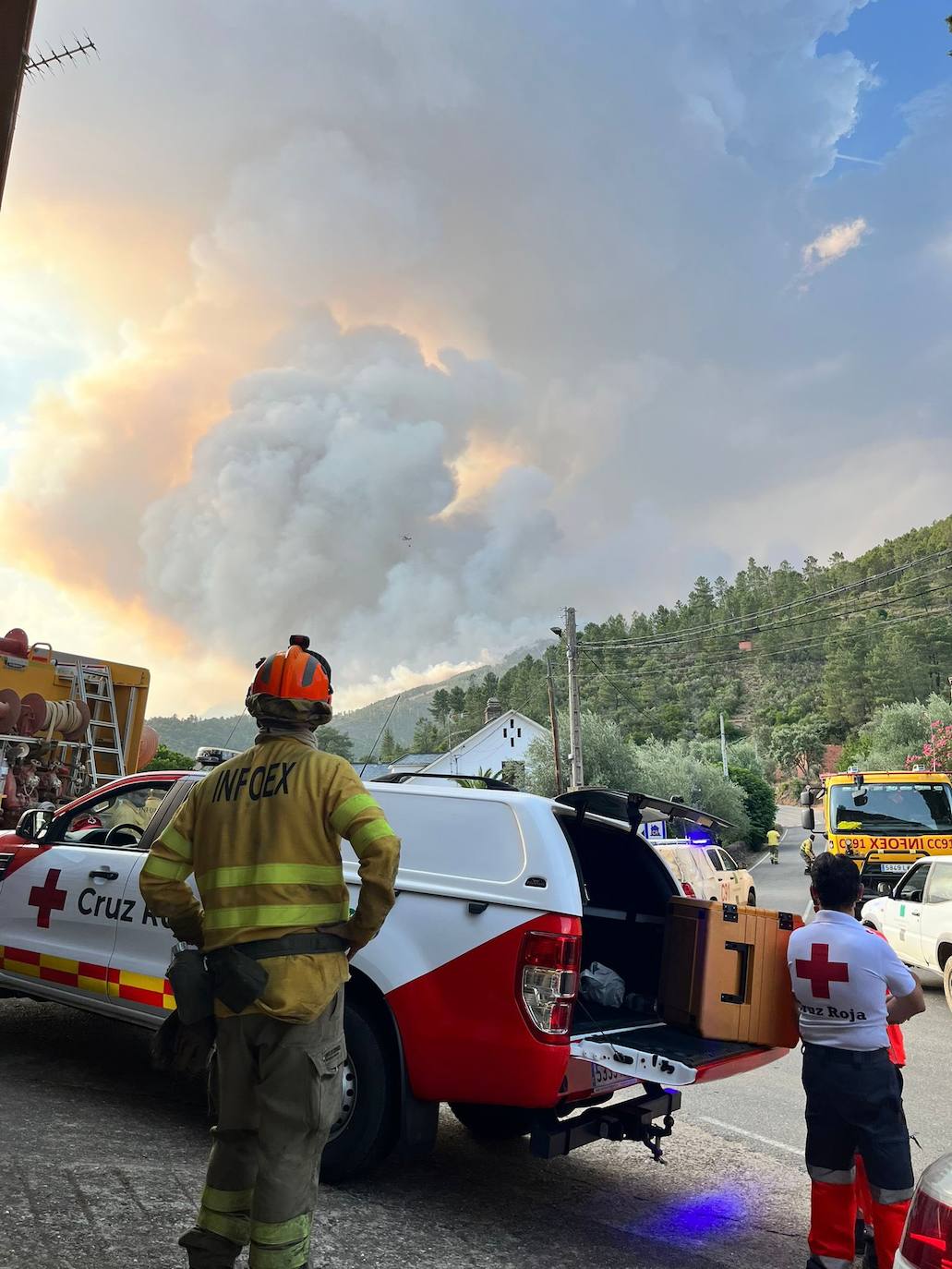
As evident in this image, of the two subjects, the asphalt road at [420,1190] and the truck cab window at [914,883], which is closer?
the asphalt road at [420,1190]

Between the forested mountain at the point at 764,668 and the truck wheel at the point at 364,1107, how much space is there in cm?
8170

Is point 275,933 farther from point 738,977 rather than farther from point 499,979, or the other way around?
point 738,977

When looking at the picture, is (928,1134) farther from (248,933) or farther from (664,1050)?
(248,933)

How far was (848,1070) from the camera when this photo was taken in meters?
3.84

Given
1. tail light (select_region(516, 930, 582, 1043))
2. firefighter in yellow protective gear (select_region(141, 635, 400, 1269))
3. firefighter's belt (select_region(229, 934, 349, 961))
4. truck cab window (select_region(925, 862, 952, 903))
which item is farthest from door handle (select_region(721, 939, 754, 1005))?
truck cab window (select_region(925, 862, 952, 903))

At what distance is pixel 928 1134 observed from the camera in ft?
20.6

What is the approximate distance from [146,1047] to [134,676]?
18.8ft

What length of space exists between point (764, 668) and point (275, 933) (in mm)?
133243

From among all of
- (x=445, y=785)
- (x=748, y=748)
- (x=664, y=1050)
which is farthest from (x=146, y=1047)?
(x=748, y=748)

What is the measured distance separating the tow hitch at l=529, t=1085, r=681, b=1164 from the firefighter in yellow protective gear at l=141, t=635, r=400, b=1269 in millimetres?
1186

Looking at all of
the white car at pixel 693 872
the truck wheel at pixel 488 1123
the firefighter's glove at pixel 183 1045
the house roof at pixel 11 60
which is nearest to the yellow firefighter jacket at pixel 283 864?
the firefighter's glove at pixel 183 1045

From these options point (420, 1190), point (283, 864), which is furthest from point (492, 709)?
point (283, 864)

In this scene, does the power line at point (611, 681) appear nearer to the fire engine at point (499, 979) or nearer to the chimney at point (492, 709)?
the chimney at point (492, 709)

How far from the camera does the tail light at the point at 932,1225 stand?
2.20m
